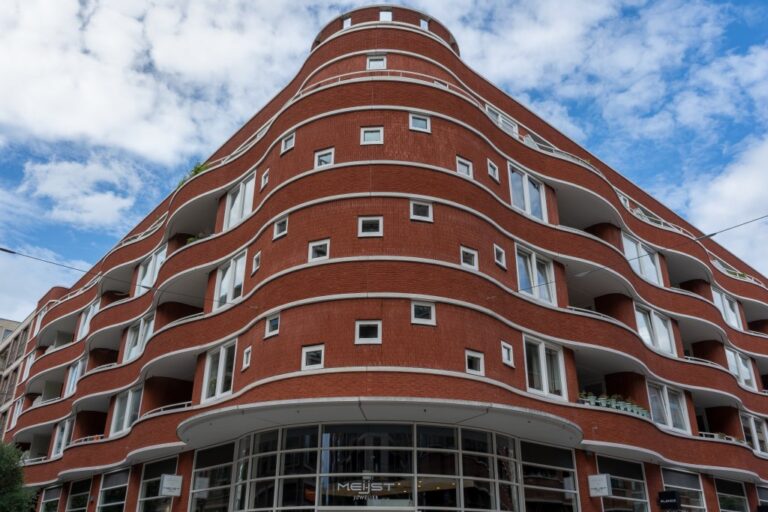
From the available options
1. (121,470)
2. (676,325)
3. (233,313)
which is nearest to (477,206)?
(233,313)

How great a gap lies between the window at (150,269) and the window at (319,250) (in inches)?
513

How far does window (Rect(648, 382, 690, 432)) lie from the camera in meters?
25.5

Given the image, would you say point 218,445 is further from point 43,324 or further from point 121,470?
point 43,324

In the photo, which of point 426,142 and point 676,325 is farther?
point 676,325

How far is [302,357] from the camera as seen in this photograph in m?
18.2

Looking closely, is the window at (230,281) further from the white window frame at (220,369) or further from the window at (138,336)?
the window at (138,336)

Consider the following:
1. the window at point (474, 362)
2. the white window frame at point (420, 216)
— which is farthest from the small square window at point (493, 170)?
the window at point (474, 362)

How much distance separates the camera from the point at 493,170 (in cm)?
2323

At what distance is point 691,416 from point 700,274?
887 cm

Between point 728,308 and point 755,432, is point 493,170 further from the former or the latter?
point 728,308

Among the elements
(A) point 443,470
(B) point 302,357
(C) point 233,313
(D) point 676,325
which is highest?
(D) point 676,325

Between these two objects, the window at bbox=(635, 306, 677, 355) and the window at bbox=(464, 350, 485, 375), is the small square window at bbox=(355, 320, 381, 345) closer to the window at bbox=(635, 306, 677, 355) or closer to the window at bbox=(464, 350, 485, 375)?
the window at bbox=(464, 350, 485, 375)

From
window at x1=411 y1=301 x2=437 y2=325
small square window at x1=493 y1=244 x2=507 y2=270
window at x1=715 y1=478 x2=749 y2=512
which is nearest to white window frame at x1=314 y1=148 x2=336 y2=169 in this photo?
window at x1=411 y1=301 x2=437 y2=325

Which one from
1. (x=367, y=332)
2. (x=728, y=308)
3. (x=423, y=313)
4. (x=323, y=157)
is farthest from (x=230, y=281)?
(x=728, y=308)
